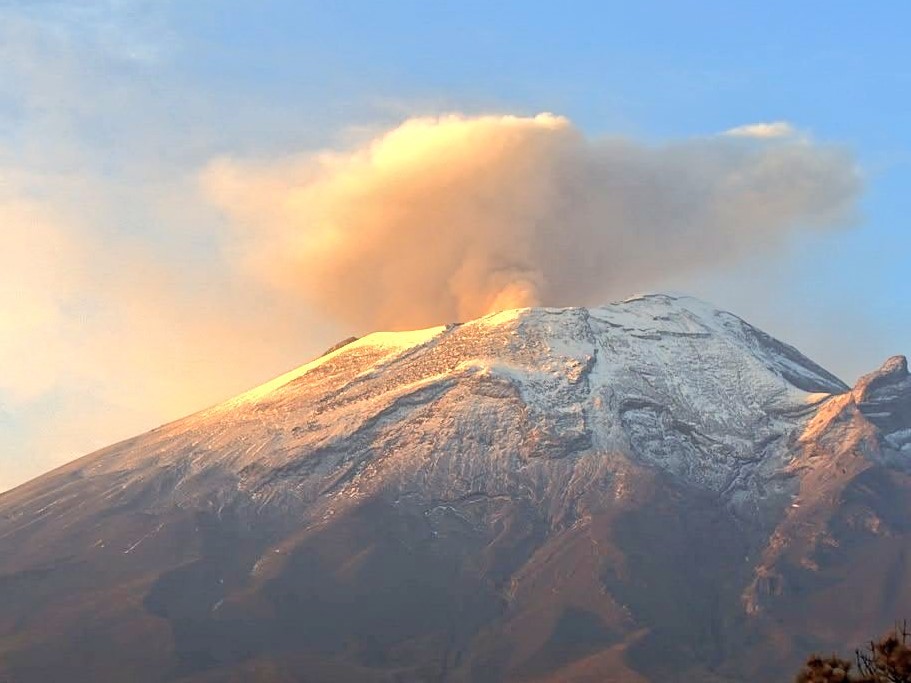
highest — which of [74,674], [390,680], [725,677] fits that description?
[74,674]

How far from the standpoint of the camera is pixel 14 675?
644 feet

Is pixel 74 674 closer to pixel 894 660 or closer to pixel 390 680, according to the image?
pixel 390 680

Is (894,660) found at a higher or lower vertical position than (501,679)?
higher

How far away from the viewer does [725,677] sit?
7761 inches

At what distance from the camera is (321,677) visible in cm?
19550

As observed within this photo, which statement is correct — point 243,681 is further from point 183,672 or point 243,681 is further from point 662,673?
point 662,673

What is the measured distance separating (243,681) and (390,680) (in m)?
19.7

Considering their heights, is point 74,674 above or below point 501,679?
above

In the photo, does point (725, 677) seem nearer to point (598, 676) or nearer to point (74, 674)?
point (598, 676)

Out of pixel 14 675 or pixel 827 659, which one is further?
pixel 14 675

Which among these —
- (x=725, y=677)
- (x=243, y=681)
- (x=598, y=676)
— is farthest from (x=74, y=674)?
(x=725, y=677)

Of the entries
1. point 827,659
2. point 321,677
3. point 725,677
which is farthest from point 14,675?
point 827,659

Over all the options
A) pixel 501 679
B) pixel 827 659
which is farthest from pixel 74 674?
pixel 827 659

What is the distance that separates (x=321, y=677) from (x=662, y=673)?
4593cm
